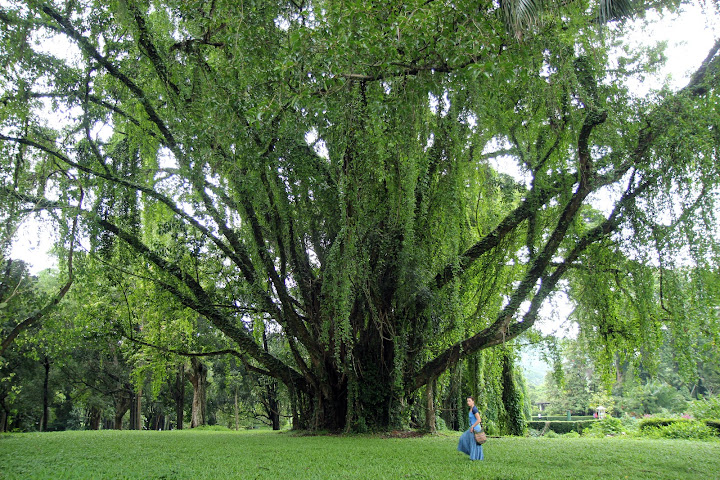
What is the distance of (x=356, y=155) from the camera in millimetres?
6223

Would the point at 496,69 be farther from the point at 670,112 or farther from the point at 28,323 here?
the point at 28,323

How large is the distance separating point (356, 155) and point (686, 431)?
11169 mm

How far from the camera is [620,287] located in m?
7.07

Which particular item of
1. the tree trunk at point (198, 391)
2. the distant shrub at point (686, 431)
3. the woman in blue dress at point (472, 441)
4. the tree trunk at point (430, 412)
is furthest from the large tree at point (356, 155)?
the tree trunk at point (198, 391)

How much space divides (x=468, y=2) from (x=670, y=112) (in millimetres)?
3506

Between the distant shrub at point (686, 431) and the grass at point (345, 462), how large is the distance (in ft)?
16.5

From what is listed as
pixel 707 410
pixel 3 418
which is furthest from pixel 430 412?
pixel 3 418

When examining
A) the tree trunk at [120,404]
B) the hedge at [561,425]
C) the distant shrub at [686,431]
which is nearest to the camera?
the distant shrub at [686,431]

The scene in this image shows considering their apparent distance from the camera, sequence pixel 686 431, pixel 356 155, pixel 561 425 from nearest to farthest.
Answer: pixel 356 155 → pixel 686 431 → pixel 561 425

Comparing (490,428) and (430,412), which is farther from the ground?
(430,412)

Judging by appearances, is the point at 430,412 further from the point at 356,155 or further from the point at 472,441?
the point at 356,155

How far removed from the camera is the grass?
443cm

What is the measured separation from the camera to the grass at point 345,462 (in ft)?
14.5

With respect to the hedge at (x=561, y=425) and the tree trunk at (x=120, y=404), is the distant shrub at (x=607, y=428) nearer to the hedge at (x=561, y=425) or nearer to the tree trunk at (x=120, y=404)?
the hedge at (x=561, y=425)
